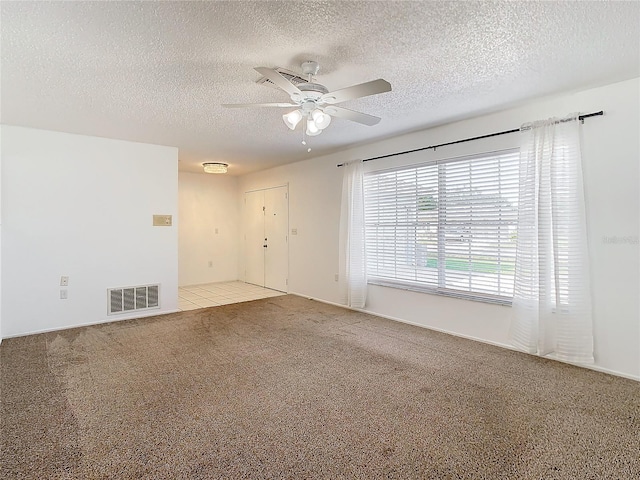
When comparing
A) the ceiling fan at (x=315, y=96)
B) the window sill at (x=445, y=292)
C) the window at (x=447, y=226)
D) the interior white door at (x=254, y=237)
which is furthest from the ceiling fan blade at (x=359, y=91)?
the interior white door at (x=254, y=237)

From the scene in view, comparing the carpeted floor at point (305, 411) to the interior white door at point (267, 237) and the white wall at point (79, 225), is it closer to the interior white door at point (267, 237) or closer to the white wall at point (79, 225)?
the white wall at point (79, 225)

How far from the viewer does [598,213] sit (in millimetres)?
2973

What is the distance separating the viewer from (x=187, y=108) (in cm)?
337

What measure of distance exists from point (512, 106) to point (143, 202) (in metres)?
4.58

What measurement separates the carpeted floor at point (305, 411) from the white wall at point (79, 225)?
1.85 ft

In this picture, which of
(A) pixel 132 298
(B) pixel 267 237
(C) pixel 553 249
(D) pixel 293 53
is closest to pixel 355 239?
(C) pixel 553 249

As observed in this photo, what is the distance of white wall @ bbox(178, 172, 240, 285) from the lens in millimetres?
7129

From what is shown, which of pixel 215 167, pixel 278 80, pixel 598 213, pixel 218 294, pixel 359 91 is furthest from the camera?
pixel 218 294

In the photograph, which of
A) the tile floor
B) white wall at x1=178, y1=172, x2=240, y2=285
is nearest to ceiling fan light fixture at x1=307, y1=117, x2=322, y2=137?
the tile floor

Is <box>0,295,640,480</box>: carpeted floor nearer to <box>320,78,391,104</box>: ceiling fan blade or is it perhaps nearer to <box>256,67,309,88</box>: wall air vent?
<box>320,78,391,104</box>: ceiling fan blade

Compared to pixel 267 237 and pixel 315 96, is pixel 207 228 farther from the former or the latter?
pixel 315 96

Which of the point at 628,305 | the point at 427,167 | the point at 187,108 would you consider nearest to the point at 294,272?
the point at 427,167

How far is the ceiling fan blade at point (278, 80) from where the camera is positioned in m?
1.97

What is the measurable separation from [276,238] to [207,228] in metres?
1.70
